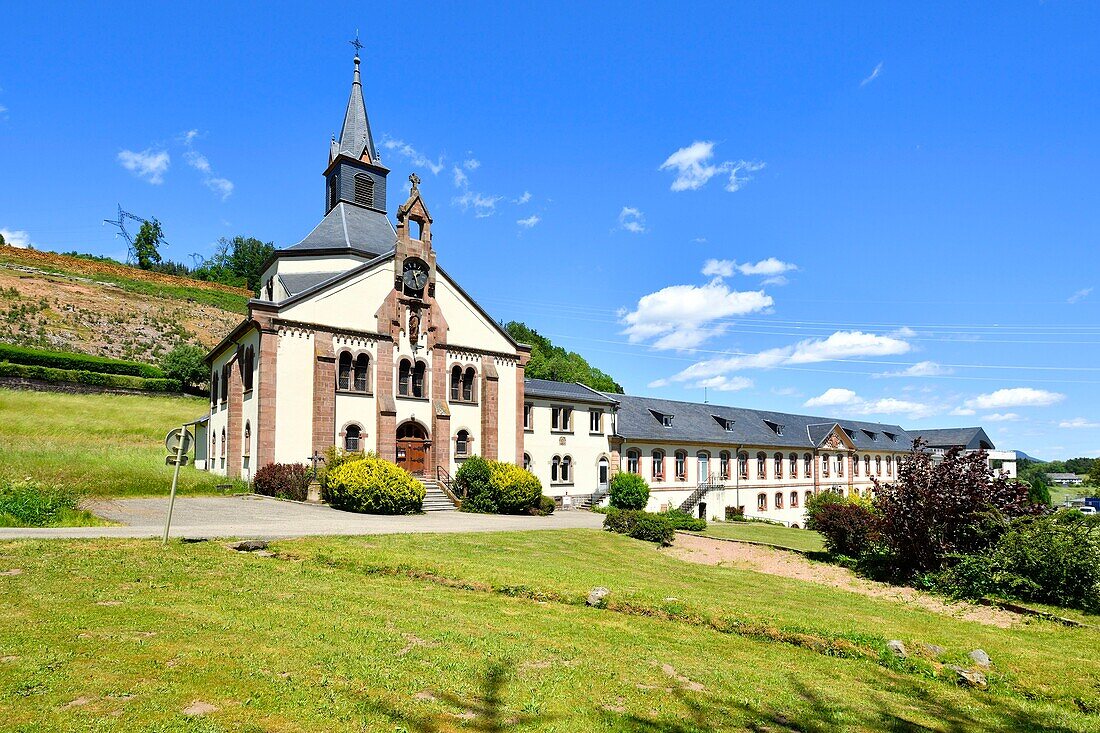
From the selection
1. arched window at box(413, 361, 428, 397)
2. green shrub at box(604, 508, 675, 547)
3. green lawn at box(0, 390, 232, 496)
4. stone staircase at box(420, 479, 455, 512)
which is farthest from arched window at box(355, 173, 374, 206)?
green shrub at box(604, 508, 675, 547)

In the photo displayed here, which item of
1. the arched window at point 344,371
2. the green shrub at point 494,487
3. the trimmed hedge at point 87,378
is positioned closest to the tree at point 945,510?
the green shrub at point 494,487

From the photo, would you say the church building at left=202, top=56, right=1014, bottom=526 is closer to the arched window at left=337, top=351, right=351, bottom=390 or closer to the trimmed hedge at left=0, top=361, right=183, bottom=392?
the arched window at left=337, top=351, right=351, bottom=390

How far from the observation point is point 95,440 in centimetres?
3838

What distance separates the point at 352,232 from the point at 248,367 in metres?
11.3

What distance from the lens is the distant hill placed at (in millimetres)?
88375

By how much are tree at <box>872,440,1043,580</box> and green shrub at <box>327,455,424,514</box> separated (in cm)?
1691

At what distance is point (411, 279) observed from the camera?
32.8 m

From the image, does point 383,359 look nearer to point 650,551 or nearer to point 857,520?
point 650,551

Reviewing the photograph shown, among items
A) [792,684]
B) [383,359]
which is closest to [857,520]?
[792,684]

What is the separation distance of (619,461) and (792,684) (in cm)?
3563

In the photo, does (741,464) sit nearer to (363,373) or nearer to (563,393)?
(563,393)

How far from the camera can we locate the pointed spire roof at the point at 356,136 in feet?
131

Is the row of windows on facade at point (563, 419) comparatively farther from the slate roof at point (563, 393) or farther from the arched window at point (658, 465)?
the arched window at point (658, 465)

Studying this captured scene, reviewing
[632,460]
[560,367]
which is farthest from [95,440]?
[560,367]
